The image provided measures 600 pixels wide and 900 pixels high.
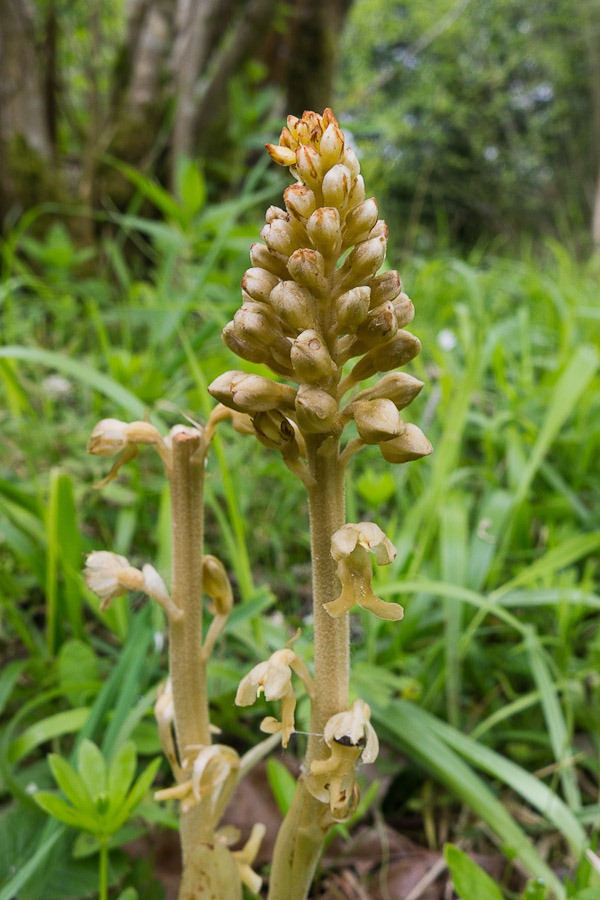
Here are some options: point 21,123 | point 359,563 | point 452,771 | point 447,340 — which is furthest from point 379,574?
point 21,123

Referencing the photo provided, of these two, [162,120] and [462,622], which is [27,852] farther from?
[162,120]

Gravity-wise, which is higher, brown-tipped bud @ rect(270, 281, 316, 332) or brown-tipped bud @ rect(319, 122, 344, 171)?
brown-tipped bud @ rect(319, 122, 344, 171)

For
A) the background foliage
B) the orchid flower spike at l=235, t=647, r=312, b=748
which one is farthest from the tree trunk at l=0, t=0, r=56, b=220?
the orchid flower spike at l=235, t=647, r=312, b=748

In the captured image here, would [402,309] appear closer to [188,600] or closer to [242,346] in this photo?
[242,346]

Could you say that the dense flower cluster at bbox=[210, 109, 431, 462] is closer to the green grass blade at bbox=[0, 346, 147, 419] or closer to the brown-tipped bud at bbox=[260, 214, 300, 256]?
the brown-tipped bud at bbox=[260, 214, 300, 256]

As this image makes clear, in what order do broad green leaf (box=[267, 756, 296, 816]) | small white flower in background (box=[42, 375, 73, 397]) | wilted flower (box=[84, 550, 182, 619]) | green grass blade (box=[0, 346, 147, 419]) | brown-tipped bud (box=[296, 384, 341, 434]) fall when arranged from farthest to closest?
small white flower in background (box=[42, 375, 73, 397]) < green grass blade (box=[0, 346, 147, 419]) < broad green leaf (box=[267, 756, 296, 816]) < wilted flower (box=[84, 550, 182, 619]) < brown-tipped bud (box=[296, 384, 341, 434])

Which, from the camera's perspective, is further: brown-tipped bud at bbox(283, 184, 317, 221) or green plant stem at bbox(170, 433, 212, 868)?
green plant stem at bbox(170, 433, 212, 868)

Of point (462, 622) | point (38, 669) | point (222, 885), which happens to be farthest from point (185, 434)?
point (462, 622)
